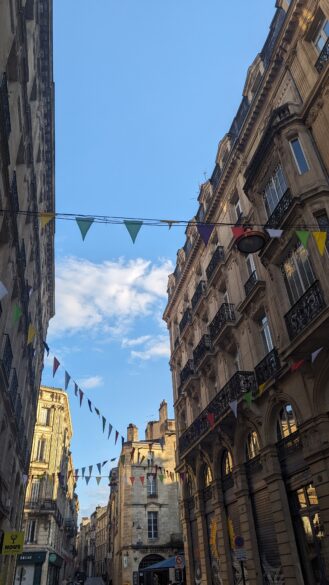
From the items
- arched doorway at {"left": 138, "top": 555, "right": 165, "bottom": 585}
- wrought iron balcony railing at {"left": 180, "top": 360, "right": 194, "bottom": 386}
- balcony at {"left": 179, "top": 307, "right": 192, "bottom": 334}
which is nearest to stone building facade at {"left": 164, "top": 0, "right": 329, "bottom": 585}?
wrought iron balcony railing at {"left": 180, "top": 360, "right": 194, "bottom": 386}

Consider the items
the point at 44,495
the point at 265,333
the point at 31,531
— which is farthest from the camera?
the point at 44,495

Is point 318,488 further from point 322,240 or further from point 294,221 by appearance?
point 294,221

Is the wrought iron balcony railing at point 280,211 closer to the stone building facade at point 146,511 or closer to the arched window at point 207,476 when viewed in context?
the arched window at point 207,476

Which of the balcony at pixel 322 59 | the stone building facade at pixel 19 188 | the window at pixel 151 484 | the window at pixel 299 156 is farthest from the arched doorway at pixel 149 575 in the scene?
the balcony at pixel 322 59

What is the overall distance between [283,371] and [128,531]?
1289 inches

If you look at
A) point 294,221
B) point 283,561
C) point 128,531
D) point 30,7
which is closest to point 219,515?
point 283,561

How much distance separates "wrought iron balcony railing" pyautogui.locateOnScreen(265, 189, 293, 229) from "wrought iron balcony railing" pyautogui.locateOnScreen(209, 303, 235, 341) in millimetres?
5102

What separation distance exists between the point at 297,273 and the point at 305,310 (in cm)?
161

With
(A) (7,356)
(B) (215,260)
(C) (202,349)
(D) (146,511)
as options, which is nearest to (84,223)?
(A) (7,356)

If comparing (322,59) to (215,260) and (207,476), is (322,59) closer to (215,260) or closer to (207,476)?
(215,260)

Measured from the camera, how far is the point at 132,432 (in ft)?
153

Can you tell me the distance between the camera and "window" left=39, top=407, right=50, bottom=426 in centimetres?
4162

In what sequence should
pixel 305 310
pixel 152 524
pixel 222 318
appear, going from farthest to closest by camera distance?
pixel 152 524 < pixel 222 318 < pixel 305 310

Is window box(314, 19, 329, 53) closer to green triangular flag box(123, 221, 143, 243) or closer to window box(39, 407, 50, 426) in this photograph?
green triangular flag box(123, 221, 143, 243)
